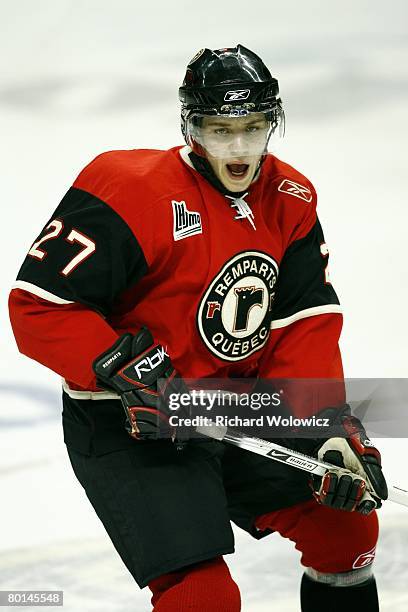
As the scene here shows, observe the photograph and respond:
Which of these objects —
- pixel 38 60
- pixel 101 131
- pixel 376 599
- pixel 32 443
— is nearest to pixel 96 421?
pixel 376 599

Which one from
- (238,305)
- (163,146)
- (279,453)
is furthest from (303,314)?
(163,146)

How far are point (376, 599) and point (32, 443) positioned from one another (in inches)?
44.5

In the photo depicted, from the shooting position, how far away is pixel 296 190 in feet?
8.61

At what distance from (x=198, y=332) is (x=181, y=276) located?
0.40ft

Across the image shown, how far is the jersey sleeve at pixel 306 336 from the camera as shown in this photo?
264 cm

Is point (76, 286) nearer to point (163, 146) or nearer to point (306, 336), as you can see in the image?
point (306, 336)

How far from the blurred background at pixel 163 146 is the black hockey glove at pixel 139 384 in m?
0.66

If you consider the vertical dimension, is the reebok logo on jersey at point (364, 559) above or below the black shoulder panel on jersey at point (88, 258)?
below

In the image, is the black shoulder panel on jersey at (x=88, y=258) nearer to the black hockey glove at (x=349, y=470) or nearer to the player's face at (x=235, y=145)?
the player's face at (x=235, y=145)

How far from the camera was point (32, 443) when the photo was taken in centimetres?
338

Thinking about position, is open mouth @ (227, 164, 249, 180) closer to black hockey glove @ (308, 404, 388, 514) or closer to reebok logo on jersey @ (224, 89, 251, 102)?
reebok logo on jersey @ (224, 89, 251, 102)

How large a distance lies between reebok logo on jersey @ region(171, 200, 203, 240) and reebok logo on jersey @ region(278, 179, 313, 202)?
235 mm

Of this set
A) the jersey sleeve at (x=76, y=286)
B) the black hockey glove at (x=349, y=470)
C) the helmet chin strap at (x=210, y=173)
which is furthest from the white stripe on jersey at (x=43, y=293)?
the black hockey glove at (x=349, y=470)

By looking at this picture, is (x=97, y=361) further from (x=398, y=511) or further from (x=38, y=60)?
(x=38, y=60)
